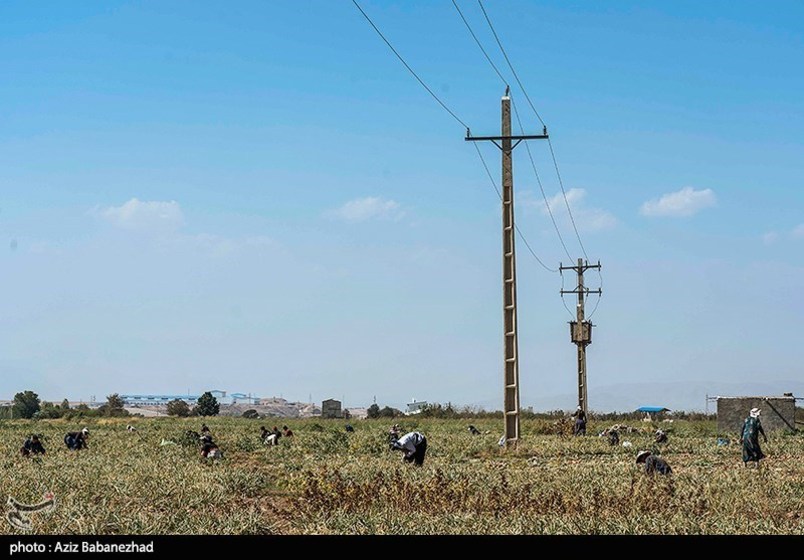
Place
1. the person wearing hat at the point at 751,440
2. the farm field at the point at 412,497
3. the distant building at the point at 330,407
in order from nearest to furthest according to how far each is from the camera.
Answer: the farm field at the point at 412,497 → the person wearing hat at the point at 751,440 → the distant building at the point at 330,407

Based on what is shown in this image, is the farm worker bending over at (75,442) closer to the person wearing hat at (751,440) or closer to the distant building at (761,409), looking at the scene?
the person wearing hat at (751,440)

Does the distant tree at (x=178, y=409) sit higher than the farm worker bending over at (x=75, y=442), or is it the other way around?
the distant tree at (x=178, y=409)

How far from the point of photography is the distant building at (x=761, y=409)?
→ 1553 inches

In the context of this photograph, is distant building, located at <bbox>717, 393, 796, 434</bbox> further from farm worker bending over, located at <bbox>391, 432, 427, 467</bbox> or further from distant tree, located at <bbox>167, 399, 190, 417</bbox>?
distant tree, located at <bbox>167, 399, 190, 417</bbox>

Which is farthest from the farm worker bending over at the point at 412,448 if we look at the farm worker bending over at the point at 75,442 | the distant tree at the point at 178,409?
the distant tree at the point at 178,409

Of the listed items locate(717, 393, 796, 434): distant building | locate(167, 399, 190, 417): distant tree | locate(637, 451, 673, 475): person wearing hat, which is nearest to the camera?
locate(637, 451, 673, 475): person wearing hat

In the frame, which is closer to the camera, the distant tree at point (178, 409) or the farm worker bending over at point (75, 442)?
the farm worker bending over at point (75, 442)

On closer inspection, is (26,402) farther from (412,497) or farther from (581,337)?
(412,497)

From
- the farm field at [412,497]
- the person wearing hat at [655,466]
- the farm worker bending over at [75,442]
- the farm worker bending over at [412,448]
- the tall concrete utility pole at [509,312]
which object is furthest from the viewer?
the farm worker bending over at [75,442]

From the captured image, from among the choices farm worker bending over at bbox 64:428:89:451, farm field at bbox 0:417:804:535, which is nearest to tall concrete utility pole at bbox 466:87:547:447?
farm field at bbox 0:417:804:535

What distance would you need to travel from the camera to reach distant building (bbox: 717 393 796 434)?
3944 centimetres

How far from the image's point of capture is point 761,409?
130 ft

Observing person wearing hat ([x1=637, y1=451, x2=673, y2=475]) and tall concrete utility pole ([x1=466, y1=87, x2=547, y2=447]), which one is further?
tall concrete utility pole ([x1=466, y1=87, x2=547, y2=447])
